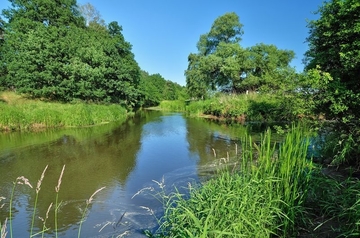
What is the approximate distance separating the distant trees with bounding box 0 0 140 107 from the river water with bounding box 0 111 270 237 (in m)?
10.5

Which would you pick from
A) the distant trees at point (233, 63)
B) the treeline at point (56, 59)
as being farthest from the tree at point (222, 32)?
the treeline at point (56, 59)

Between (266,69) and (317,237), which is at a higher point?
(266,69)

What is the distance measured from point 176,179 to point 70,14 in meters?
30.5

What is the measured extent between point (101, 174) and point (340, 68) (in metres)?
6.94

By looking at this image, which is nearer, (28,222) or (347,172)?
(28,222)

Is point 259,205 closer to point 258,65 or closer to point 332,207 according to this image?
point 332,207

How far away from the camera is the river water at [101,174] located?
427cm

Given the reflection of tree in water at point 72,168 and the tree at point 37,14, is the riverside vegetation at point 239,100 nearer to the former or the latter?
the tree at point 37,14

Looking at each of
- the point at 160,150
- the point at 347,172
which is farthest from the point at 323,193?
the point at 160,150

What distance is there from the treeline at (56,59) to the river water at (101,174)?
34.5 feet

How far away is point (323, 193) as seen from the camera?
3443 mm

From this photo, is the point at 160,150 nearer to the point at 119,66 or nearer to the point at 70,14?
the point at 119,66

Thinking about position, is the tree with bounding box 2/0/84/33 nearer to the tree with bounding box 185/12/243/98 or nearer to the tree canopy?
the tree with bounding box 185/12/243/98

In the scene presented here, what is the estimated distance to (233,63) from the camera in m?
26.7
